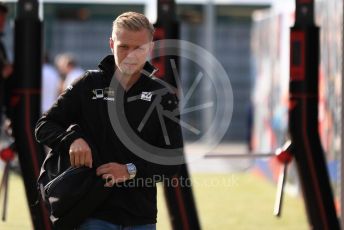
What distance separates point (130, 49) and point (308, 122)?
289cm

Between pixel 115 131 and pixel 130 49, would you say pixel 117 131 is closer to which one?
pixel 115 131

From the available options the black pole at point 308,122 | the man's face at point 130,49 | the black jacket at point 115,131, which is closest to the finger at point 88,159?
the black jacket at point 115,131

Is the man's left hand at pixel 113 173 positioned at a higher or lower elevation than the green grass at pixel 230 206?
higher

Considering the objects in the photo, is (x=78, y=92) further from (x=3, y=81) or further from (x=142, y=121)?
(x=3, y=81)

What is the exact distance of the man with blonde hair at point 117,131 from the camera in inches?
162

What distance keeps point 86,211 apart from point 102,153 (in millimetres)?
275

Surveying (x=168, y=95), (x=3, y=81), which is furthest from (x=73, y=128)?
(x=3, y=81)

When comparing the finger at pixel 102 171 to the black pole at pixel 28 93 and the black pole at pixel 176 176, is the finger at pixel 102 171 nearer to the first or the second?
the black pole at pixel 28 93

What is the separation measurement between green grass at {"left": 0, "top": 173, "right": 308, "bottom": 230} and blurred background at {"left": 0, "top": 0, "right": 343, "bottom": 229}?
0.01 metres

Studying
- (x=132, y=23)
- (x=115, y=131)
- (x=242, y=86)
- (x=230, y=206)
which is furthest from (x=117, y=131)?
(x=242, y=86)

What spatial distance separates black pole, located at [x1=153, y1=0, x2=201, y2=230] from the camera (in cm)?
674

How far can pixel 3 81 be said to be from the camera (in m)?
6.82

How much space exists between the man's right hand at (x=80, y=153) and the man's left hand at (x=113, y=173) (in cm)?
Result: 7

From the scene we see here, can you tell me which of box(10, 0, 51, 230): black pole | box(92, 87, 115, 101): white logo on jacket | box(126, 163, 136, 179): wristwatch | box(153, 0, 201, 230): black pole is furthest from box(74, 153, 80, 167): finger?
box(153, 0, 201, 230): black pole
